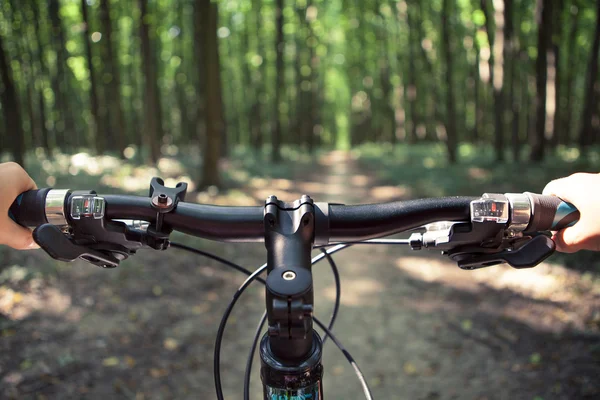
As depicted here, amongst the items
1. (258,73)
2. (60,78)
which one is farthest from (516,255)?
(258,73)

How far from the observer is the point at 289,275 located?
3.79 ft

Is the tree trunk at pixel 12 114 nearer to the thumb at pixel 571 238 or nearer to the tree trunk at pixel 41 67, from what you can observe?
the tree trunk at pixel 41 67

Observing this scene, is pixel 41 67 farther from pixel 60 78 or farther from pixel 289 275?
pixel 289 275

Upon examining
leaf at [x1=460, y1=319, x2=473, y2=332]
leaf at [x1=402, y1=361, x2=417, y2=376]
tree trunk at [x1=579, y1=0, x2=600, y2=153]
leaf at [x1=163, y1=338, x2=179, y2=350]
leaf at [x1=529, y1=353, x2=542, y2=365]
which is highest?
tree trunk at [x1=579, y1=0, x2=600, y2=153]

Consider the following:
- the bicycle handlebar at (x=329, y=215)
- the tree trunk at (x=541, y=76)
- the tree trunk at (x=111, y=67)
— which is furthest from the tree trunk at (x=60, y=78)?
the bicycle handlebar at (x=329, y=215)

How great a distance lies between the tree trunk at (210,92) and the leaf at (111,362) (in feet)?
27.9

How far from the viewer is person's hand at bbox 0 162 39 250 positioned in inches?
57.4

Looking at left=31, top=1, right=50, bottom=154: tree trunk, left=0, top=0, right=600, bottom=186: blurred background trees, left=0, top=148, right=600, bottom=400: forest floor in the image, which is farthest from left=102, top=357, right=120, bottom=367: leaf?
left=31, top=1, right=50, bottom=154: tree trunk

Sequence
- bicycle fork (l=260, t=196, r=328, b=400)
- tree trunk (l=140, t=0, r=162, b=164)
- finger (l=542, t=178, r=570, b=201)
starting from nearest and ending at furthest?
bicycle fork (l=260, t=196, r=328, b=400) < finger (l=542, t=178, r=570, b=201) < tree trunk (l=140, t=0, r=162, b=164)

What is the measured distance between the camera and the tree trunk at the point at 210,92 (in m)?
12.6

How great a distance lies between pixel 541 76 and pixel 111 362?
603 inches

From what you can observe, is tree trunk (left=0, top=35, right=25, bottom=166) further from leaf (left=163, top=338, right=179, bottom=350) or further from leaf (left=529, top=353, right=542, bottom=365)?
leaf (left=529, top=353, right=542, bottom=365)

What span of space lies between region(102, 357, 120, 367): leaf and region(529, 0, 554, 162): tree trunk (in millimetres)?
14822

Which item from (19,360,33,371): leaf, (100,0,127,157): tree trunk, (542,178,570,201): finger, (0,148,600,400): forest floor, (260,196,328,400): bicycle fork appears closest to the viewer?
(260,196,328,400): bicycle fork
